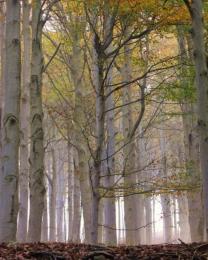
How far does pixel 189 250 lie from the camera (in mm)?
3859

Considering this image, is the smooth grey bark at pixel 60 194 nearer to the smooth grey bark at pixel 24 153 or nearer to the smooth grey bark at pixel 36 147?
the smooth grey bark at pixel 24 153

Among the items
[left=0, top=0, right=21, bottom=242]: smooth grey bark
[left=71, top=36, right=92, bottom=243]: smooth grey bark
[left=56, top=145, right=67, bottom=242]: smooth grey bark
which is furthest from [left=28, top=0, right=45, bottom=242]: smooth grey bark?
[left=56, top=145, right=67, bottom=242]: smooth grey bark

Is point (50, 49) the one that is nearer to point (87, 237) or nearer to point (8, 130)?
point (87, 237)

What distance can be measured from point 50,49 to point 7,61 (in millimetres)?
12849

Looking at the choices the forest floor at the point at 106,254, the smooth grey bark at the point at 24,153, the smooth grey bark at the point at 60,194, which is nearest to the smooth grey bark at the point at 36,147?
the forest floor at the point at 106,254

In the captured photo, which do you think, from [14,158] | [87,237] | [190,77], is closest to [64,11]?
[190,77]

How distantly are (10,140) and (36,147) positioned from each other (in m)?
1.59

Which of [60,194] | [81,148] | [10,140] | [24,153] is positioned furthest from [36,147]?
[60,194]

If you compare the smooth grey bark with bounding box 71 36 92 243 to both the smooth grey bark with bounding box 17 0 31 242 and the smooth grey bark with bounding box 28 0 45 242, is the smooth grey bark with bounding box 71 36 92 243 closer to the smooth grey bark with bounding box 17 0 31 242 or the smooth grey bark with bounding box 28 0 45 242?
the smooth grey bark with bounding box 17 0 31 242

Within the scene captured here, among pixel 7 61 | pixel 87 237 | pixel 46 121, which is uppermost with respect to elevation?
pixel 46 121

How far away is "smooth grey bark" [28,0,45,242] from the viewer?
6.86 meters

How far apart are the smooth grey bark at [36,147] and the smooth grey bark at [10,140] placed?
1.53 metres

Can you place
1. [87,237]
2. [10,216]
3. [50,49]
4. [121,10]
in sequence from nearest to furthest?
[10,216], [121,10], [87,237], [50,49]

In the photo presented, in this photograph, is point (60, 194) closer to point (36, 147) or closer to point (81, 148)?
point (81, 148)
